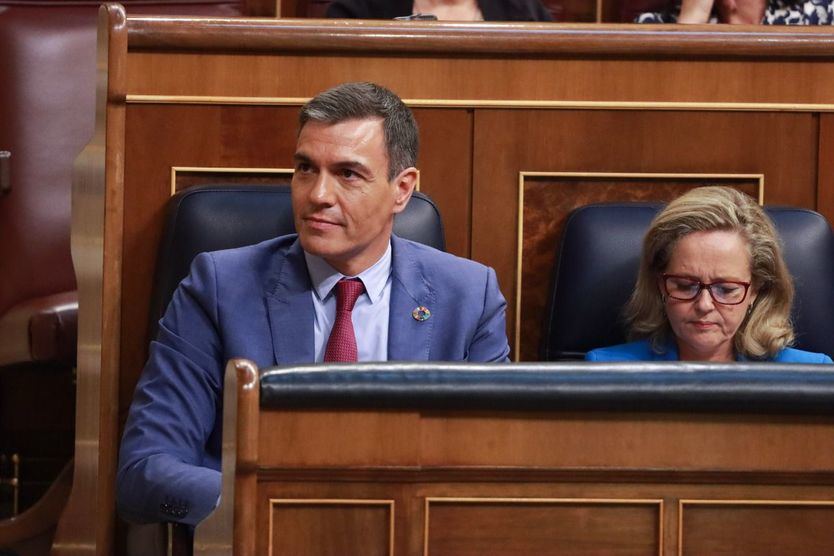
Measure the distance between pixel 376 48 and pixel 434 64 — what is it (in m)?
0.06

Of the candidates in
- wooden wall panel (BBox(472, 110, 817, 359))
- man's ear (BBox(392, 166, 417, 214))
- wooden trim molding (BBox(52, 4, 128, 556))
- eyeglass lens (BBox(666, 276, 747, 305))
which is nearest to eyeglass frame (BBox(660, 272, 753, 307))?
eyeglass lens (BBox(666, 276, 747, 305))

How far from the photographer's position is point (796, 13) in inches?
70.4

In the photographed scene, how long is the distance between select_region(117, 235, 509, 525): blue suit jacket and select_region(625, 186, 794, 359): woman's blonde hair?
15 cm

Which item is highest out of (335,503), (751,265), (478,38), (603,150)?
(478,38)

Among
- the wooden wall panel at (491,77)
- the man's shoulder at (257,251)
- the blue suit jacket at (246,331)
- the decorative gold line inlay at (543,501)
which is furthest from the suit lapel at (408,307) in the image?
the decorative gold line inlay at (543,501)

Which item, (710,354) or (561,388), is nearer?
(561,388)

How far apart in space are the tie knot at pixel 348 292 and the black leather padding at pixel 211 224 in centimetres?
10

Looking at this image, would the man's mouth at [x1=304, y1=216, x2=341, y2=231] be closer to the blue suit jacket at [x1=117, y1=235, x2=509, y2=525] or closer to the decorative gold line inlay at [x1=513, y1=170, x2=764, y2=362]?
the blue suit jacket at [x1=117, y1=235, x2=509, y2=525]

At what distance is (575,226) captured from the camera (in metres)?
1.36

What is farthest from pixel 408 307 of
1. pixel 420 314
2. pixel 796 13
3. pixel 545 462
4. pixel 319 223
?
pixel 796 13

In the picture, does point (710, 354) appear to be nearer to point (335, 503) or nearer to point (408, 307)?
point (408, 307)

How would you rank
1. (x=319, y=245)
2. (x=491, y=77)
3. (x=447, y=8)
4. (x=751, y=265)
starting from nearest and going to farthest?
(x=319, y=245)
(x=751, y=265)
(x=491, y=77)
(x=447, y=8)

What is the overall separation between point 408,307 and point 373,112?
0.59 ft

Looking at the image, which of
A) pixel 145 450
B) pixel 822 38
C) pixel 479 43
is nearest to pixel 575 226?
pixel 479 43
